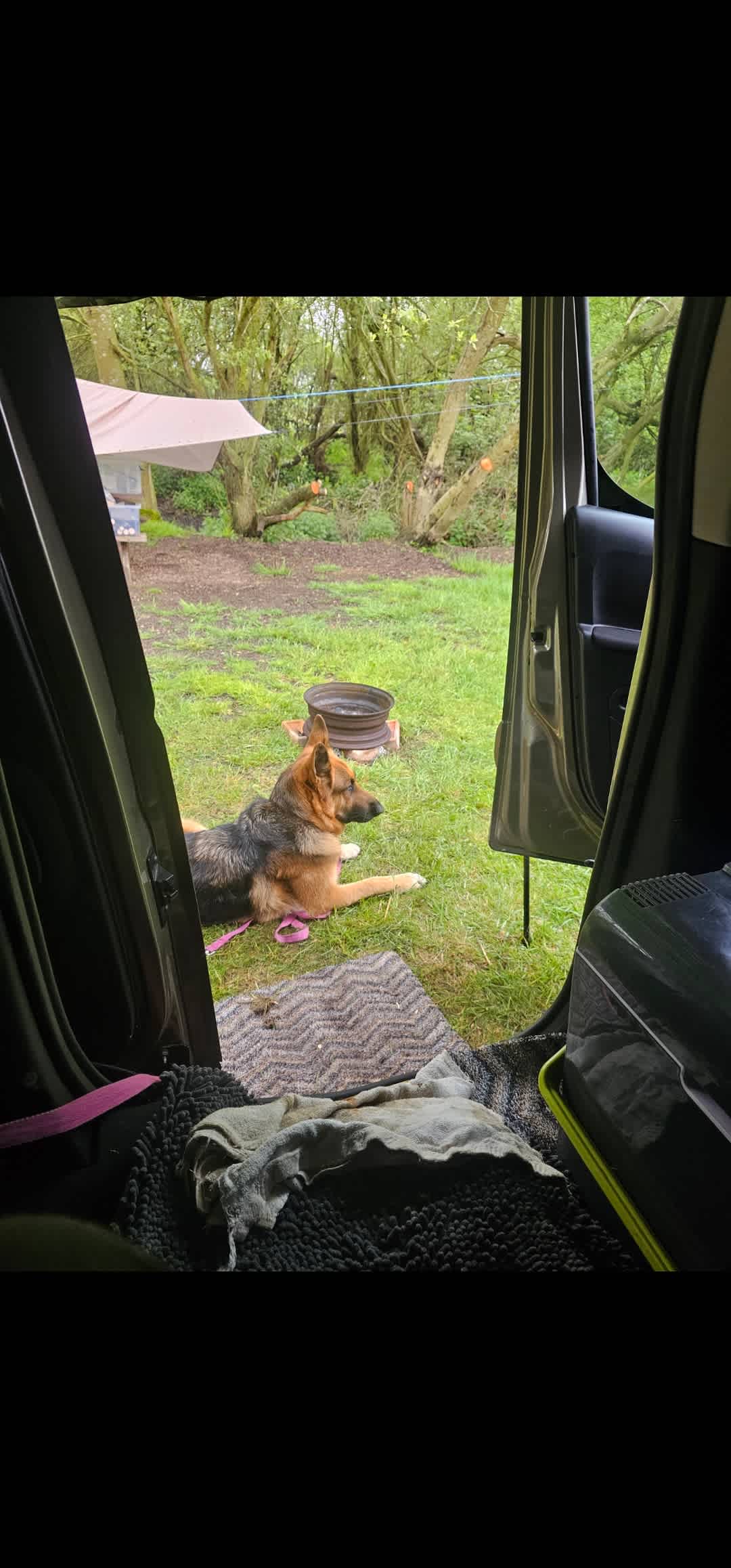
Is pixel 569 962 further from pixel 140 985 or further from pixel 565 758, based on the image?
pixel 140 985

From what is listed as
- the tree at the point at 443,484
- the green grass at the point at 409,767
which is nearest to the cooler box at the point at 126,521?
the green grass at the point at 409,767

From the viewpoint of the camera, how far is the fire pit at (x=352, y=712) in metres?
4.30

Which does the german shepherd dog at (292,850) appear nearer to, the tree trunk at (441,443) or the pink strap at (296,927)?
the pink strap at (296,927)

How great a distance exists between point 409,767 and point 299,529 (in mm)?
4574

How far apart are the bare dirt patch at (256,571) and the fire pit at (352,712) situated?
2713 mm

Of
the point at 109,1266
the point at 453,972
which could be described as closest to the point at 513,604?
the point at 453,972

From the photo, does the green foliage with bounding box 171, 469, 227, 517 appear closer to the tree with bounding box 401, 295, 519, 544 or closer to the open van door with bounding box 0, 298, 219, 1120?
the tree with bounding box 401, 295, 519, 544

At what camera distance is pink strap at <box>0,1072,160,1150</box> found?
102 centimetres

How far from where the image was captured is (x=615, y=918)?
1.15 metres

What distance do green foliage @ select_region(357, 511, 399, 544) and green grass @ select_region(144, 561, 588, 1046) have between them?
0.95 m

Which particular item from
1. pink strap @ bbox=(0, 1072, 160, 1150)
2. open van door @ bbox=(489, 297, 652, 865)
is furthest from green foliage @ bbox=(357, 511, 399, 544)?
pink strap @ bbox=(0, 1072, 160, 1150)

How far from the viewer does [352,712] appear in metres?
4.41

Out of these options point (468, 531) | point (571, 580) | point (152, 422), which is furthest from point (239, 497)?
point (571, 580)
